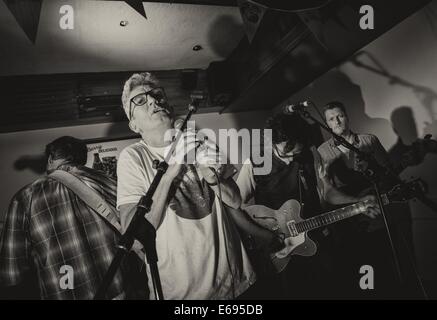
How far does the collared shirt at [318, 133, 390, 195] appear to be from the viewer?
2.03 meters

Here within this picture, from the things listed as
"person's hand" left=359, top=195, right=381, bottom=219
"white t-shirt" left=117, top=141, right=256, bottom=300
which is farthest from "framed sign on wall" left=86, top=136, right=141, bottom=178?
"person's hand" left=359, top=195, right=381, bottom=219

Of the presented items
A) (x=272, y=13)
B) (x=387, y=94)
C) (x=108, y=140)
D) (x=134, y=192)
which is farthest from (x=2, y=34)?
(x=387, y=94)

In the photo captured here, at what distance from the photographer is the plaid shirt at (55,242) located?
4.77ft

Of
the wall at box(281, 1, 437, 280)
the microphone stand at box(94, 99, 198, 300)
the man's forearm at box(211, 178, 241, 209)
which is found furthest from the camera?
the wall at box(281, 1, 437, 280)

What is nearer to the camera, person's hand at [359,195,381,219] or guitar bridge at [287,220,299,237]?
person's hand at [359,195,381,219]

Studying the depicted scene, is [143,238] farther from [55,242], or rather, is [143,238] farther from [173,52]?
[173,52]

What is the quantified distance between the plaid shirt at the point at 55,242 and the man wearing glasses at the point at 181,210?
34 cm

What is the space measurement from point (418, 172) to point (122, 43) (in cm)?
269

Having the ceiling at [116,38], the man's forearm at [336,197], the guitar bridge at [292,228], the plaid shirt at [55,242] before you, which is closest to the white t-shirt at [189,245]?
the plaid shirt at [55,242]

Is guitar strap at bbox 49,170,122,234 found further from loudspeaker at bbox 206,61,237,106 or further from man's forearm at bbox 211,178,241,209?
loudspeaker at bbox 206,61,237,106

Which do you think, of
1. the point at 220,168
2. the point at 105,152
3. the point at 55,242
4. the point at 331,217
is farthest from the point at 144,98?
the point at 331,217

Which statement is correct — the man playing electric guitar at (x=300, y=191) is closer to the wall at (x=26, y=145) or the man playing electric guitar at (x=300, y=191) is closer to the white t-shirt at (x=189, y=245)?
the white t-shirt at (x=189, y=245)

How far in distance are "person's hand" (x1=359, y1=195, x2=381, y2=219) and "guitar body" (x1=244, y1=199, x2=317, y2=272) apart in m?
0.50
